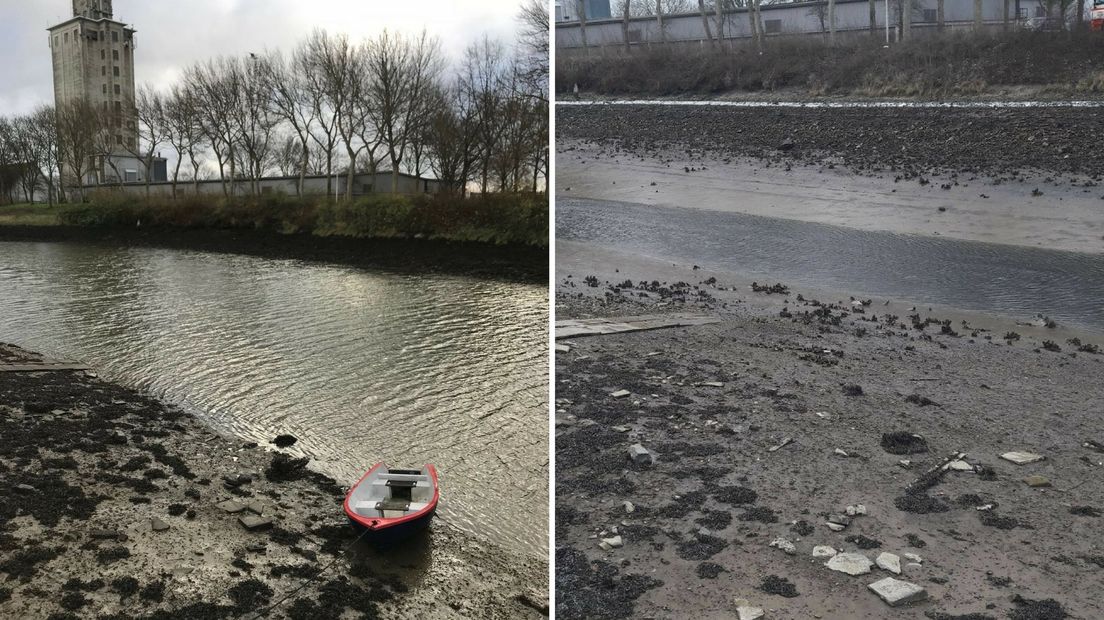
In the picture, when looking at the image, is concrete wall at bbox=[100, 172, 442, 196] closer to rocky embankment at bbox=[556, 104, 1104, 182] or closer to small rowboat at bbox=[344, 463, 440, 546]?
small rowboat at bbox=[344, 463, 440, 546]

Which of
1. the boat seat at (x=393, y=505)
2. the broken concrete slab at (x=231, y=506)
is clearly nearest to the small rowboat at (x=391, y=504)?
the boat seat at (x=393, y=505)

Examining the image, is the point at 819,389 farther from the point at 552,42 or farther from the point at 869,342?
the point at 552,42

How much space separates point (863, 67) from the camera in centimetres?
320

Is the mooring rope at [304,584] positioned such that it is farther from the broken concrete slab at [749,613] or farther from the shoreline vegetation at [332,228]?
the shoreline vegetation at [332,228]

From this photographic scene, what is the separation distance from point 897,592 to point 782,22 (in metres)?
2.26

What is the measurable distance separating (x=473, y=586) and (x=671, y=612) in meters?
1.95

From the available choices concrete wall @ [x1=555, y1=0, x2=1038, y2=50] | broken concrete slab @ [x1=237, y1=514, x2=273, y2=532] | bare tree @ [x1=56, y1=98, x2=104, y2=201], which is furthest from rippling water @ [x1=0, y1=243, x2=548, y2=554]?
bare tree @ [x1=56, y1=98, x2=104, y2=201]

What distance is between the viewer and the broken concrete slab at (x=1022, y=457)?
2332mm

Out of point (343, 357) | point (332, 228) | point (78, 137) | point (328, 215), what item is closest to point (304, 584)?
point (343, 357)

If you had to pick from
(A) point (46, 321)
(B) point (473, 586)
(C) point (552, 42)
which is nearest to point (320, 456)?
(B) point (473, 586)

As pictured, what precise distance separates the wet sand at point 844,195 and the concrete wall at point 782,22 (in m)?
0.41

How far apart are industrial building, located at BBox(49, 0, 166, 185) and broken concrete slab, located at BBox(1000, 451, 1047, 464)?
1608 centimetres

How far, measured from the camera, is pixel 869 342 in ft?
8.96

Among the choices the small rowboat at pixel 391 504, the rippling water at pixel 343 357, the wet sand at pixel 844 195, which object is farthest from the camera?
the rippling water at pixel 343 357
